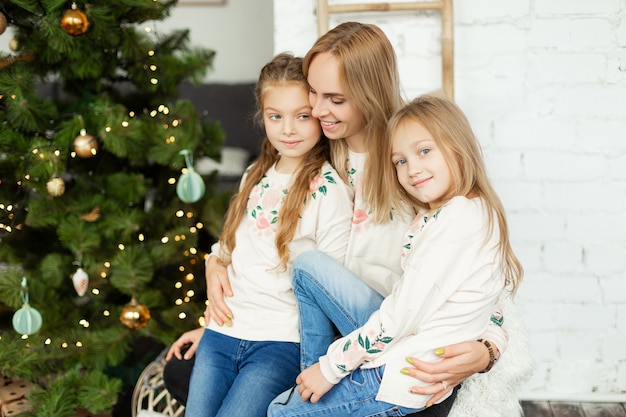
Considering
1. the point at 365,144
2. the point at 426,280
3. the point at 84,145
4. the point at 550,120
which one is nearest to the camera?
the point at 426,280

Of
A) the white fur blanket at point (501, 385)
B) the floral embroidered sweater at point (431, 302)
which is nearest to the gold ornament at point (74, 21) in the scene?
the floral embroidered sweater at point (431, 302)

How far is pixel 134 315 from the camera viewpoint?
1912 millimetres

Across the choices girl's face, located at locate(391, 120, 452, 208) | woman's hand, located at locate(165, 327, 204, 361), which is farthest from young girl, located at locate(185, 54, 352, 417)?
girl's face, located at locate(391, 120, 452, 208)

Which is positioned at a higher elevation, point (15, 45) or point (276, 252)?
point (15, 45)

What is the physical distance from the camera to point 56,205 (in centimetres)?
190

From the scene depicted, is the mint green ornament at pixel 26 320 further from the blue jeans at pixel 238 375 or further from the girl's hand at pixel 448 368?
the girl's hand at pixel 448 368

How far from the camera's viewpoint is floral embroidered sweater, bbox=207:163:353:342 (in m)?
1.58

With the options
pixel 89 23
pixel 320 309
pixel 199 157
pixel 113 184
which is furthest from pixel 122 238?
pixel 320 309

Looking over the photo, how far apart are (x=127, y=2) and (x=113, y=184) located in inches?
19.8

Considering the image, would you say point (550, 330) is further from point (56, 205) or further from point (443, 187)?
point (56, 205)

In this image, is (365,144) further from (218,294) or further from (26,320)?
(26,320)

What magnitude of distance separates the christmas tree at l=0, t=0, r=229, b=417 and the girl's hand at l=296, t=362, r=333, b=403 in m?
0.70

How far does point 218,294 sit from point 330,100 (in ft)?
1.73

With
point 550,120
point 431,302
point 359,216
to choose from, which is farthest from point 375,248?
point 550,120
